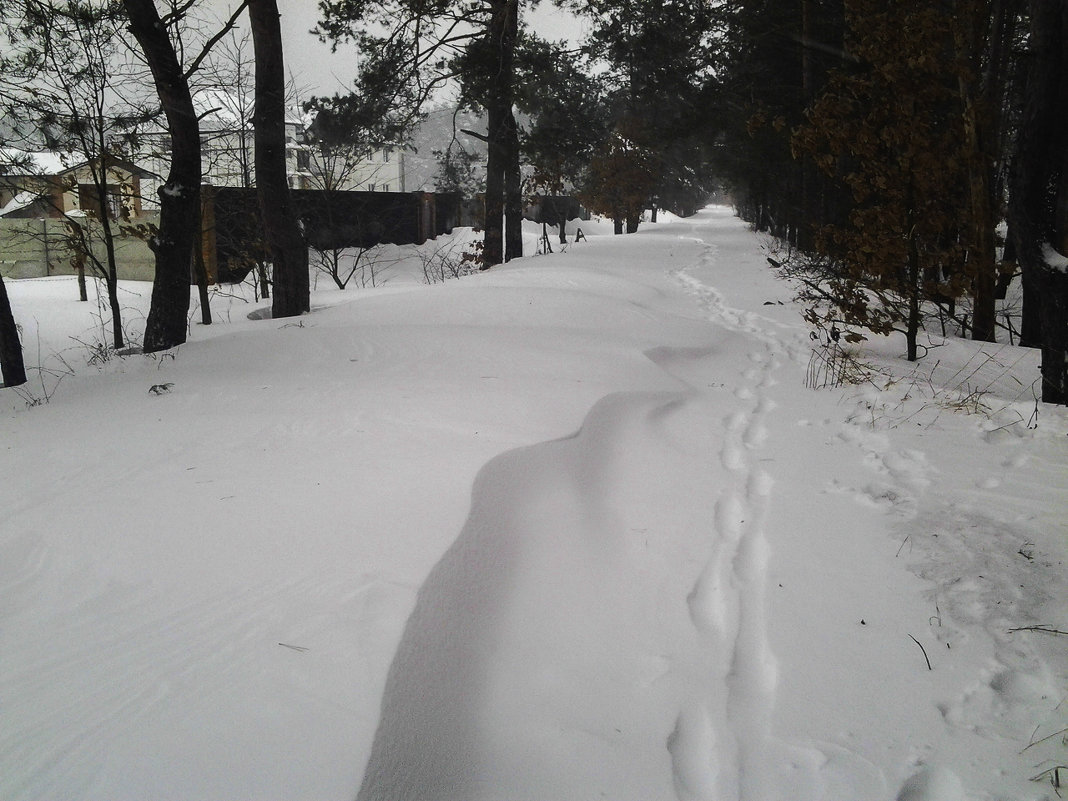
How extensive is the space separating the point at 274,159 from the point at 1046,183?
26.0 ft

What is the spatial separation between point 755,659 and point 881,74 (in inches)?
211

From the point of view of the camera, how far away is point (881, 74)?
5832 millimetres

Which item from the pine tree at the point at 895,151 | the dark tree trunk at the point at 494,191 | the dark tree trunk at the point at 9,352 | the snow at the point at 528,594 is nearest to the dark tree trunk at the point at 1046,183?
the snow at the point at 528,594

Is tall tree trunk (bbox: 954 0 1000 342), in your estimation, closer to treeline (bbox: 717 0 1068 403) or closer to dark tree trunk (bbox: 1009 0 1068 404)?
treeline (bbox: 717 0 1068 403)

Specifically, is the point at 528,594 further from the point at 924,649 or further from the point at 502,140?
the point at 502,140

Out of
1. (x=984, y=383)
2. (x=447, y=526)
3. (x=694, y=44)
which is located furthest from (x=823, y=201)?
(x=447, y=526)

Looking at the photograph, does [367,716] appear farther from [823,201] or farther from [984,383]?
[823,201]

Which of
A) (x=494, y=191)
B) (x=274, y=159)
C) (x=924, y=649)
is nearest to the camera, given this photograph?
(x=924, y=649)

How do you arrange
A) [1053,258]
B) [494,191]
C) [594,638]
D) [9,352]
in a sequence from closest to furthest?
[594,638] → [1053,258] → [9,352] → [494,191]

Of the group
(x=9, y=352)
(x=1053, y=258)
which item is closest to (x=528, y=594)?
(x=1053, y=258)

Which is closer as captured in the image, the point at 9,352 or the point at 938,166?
the point at 938,166

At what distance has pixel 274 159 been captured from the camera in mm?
8961

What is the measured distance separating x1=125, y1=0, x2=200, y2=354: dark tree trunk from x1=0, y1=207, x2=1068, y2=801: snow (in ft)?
9.01

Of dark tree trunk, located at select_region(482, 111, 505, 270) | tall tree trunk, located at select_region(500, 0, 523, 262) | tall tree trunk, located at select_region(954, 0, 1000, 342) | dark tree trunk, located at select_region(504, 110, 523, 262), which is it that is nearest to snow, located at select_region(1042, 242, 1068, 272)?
tall tree trunk, located at select_region(954, 0, 1000, 342)
